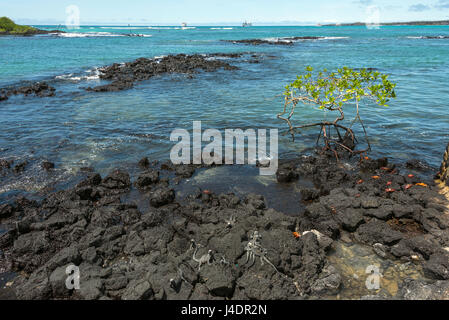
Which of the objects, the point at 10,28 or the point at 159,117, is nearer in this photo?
the point at 159,117

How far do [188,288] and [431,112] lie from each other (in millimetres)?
21742

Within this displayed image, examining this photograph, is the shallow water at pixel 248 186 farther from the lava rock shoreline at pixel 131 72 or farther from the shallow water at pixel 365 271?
the lava rock shoreline at pixel 131 72

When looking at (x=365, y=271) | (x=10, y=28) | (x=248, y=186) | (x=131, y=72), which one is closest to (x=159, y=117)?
(x=248, y=186)

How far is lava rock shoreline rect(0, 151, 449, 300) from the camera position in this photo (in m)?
6.64

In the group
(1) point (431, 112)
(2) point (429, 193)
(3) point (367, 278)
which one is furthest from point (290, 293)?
(1) point (431, 112)

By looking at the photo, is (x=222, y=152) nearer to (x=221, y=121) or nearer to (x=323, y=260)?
(x=221, y=121)

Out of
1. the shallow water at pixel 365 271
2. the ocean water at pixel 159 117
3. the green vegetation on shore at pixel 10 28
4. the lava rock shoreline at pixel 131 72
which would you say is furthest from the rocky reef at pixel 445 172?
the green vegetation on shore at pixel 10 28

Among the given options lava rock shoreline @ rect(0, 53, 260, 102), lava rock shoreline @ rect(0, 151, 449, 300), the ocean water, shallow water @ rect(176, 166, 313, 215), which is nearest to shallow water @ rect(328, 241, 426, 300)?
→ lava rock shoreline @ rect(0, 151, 449, 300)

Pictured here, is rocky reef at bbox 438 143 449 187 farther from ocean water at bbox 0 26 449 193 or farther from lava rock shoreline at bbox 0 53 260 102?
lava rock shoreline at bbox 0 53 260 102

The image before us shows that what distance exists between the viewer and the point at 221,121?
19562 millimetres

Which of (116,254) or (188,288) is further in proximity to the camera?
(116,254)

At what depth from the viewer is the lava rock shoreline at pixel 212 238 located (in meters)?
6.64

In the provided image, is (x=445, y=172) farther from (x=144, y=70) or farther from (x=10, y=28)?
(x=10, y=28)

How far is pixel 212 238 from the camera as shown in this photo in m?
7.90
